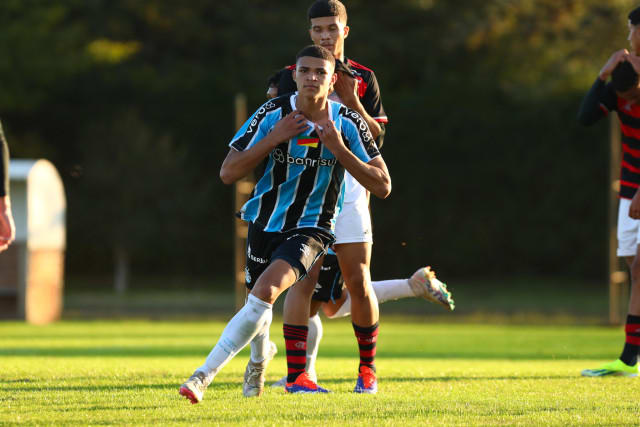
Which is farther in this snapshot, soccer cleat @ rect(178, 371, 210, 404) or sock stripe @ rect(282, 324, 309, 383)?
sock stripe @ rect(282, 324, 309, 383)

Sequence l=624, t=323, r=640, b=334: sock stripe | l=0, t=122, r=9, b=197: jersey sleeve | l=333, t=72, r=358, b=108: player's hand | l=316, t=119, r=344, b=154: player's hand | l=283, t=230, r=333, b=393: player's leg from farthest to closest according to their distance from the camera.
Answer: l=624, t=323, r=640, b=334: sock stripe
l=333, t=72, r=358, b=108: player's hand
l=283, t=230, r=333, b=393: player's leg
l=316, t=119, r=344, b=154: player's hand
l=0, t=122, r=9, b=197: jersey sleeve

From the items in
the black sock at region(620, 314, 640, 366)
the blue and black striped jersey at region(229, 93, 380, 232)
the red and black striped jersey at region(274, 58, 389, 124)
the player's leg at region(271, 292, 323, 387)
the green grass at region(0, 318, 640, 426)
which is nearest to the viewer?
the green grass at region(0, 318, 640, 426)

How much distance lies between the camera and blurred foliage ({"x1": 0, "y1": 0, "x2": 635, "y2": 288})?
25219 mm

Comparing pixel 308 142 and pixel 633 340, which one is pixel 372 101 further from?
pixel 633 340

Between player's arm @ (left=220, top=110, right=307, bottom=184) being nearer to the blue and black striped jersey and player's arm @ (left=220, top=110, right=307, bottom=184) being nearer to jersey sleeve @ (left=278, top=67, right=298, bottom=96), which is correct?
the blue and black striped jersey

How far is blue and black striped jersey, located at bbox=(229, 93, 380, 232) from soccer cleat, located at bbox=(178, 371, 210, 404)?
102 cm

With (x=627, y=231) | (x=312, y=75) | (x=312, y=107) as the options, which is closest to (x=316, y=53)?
(x=312, y=75)

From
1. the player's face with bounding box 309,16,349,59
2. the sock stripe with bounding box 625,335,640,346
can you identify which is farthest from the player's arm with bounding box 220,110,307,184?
the sock stripe with bounding box 625,335,640,346

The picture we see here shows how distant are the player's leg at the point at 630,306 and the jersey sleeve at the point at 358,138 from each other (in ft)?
8.38

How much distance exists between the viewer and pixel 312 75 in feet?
19.1

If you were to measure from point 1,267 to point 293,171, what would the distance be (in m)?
13.8

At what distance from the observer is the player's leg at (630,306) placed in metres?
7.48

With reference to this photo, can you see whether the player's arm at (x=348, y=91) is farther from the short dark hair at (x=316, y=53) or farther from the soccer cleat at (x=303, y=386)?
the soccer cleat at (x=303, y=386)

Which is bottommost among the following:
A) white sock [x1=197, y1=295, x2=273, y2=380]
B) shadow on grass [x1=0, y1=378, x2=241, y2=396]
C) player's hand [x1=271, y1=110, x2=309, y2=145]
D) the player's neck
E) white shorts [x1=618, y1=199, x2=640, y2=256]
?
shadow on grass [x1=0, y1=378, x2=241, y2=396]
